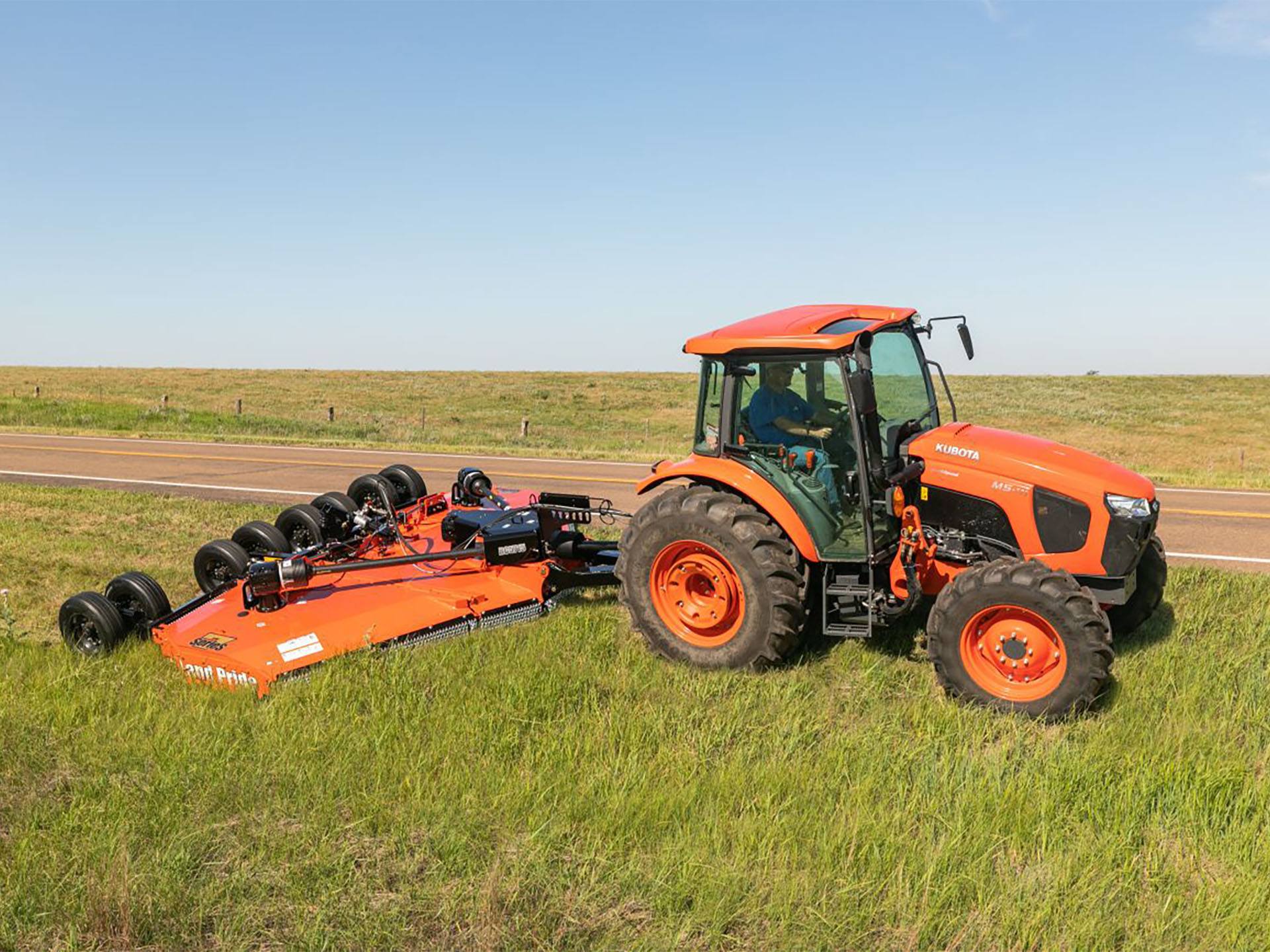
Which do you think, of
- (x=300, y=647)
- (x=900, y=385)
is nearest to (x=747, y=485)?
(x=900, y=385)

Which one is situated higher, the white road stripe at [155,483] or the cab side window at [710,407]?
the cab side window at [710,407]

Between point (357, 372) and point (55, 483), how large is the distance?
63638mm

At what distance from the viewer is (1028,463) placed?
575cm

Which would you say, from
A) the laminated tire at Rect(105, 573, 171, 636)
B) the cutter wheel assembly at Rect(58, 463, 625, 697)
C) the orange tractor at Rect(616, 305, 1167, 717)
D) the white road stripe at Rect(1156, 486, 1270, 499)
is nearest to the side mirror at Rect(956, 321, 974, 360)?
the orange tractor at Rect(616, 305, 1167, 717)

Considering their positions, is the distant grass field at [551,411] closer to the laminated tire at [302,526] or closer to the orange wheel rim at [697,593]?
the laminated tire at [302,526]

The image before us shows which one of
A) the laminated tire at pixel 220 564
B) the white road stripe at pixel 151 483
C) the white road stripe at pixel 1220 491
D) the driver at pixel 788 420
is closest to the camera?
the driver at pixel 788 420


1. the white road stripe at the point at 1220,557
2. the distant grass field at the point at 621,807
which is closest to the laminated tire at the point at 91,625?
the distant grass field at the point at 621,807

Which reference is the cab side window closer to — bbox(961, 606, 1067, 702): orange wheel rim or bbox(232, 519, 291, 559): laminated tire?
bbox(961, 606, 1067, 702): orange wheel rim

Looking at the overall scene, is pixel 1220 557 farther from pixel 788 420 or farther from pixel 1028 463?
pixel 788 420

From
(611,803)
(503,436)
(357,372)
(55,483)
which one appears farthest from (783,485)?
(357,372)

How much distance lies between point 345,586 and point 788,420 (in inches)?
131

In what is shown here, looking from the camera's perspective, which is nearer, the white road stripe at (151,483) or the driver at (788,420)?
the driver at (788,420)

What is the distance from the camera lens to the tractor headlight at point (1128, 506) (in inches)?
218

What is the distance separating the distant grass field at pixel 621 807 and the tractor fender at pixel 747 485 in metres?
0.82
